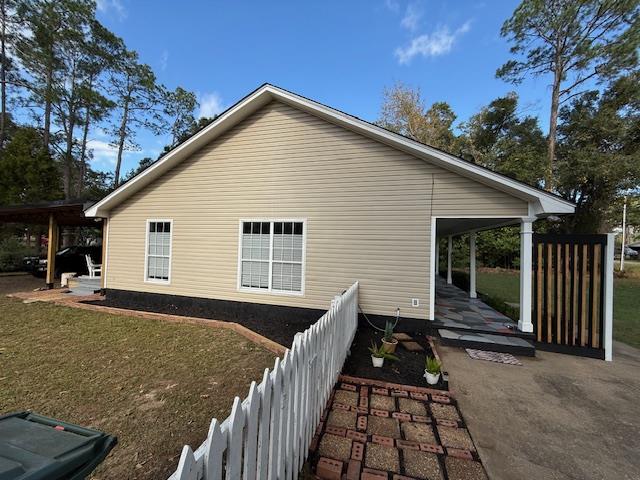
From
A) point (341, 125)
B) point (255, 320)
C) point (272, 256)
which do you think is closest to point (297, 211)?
point (272, 256)

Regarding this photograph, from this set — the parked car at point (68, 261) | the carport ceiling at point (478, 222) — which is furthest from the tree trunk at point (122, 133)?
the carport ceiling at point (478, 222)

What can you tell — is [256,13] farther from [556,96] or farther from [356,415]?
[556,96]

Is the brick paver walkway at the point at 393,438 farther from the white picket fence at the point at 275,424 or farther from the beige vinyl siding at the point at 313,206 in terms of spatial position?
the beige vinyl siding at the point at 313,206

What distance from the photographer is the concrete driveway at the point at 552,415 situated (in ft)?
7.80

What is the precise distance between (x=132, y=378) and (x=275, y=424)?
3.25m

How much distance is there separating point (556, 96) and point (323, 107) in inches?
747

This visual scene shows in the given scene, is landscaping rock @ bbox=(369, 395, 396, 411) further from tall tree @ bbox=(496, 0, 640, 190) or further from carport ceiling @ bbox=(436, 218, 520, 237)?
tall tree @ bbox=(496, 0, 640, 190)

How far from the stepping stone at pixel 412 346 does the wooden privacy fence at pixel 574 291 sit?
2371 millimetres

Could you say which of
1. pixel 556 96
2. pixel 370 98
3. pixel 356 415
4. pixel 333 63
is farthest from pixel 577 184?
pixel 356 415

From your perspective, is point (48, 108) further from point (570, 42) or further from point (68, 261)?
point (570, 42)

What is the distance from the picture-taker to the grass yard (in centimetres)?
268

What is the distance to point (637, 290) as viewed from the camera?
42.5 feet

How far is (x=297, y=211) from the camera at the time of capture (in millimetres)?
6793

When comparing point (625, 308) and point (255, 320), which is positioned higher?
point (625, 308)
